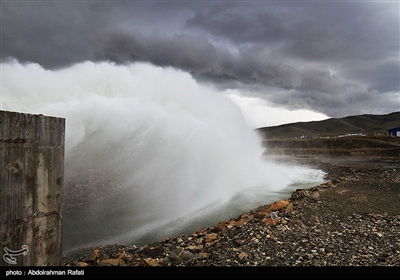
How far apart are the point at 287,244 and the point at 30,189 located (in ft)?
20.0

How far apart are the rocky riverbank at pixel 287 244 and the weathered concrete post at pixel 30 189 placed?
155cm

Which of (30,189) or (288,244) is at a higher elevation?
(30,189)

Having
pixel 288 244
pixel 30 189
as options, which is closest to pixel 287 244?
pixel 288 244

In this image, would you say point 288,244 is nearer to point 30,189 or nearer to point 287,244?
point 287,244

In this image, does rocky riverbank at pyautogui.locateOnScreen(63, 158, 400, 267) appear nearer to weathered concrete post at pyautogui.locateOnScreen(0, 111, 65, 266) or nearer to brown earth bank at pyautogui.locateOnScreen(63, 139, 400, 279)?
brown earth bank at pyautogui.locateOnScreen(63, 139, 400, 279)

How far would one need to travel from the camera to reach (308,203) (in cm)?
1130

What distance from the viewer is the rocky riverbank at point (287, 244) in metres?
5.94

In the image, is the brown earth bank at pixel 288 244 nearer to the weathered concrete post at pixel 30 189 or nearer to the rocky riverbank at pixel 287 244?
the rocky riverbank at pixel 287 244

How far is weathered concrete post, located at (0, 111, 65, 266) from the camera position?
4367 mm

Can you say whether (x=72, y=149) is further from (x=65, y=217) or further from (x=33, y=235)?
(x=33, y=235)

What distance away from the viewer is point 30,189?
15.6 ft

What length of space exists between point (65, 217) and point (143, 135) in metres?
6.66

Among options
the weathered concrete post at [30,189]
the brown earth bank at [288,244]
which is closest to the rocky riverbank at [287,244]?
the brown earth bank at [288,244]
